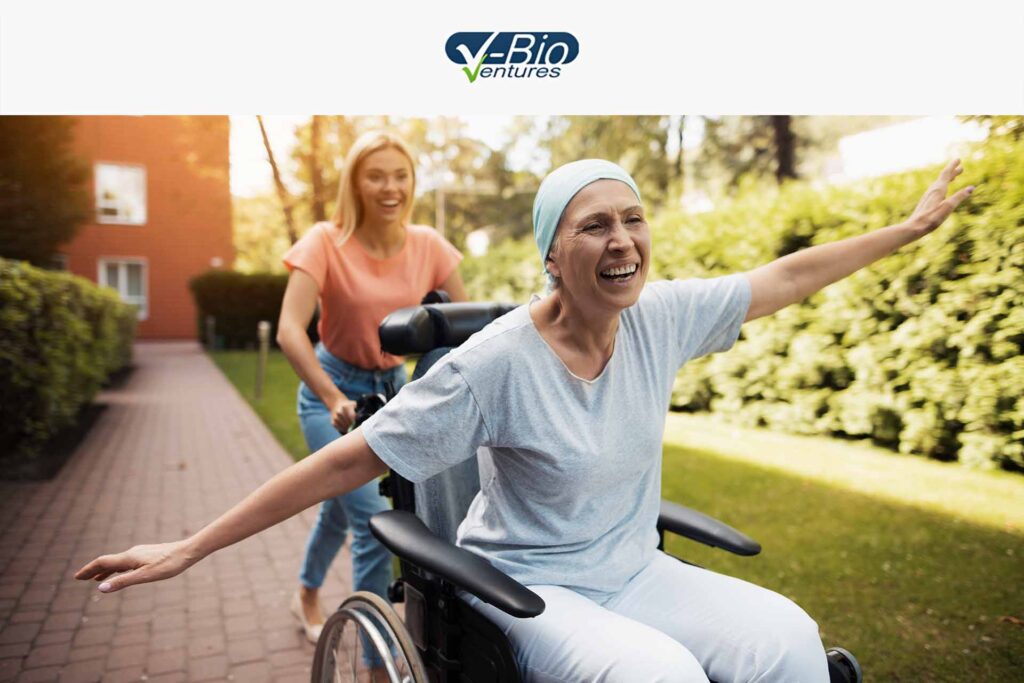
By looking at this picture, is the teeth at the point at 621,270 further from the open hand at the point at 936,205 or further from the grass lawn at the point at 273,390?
the grass lawn at the point at 273,390

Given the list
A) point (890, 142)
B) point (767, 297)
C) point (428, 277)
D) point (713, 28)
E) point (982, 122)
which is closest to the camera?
point (767, 297)

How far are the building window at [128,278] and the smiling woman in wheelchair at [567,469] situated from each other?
2531 centimetres

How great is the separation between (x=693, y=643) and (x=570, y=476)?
47cm

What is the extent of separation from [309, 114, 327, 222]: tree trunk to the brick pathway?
10.6m

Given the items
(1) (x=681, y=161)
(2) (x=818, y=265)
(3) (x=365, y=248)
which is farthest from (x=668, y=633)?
(1) (x=681, y=161)

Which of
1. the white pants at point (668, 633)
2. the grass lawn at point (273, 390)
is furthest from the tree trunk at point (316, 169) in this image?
the white pants at point (668, 633)

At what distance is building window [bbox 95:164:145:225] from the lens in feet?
77.5

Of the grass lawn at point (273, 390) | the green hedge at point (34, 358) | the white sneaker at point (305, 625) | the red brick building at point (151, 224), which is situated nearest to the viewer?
the white sneaker at point (305, 625)

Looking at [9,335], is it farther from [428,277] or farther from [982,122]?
[982,122]

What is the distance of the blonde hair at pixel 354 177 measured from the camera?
260 cm

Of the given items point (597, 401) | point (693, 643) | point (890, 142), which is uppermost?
point (890, 142)

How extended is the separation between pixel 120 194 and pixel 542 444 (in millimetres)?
25982

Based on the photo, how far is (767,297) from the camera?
2.10m

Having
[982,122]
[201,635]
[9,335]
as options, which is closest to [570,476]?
[201,635]
